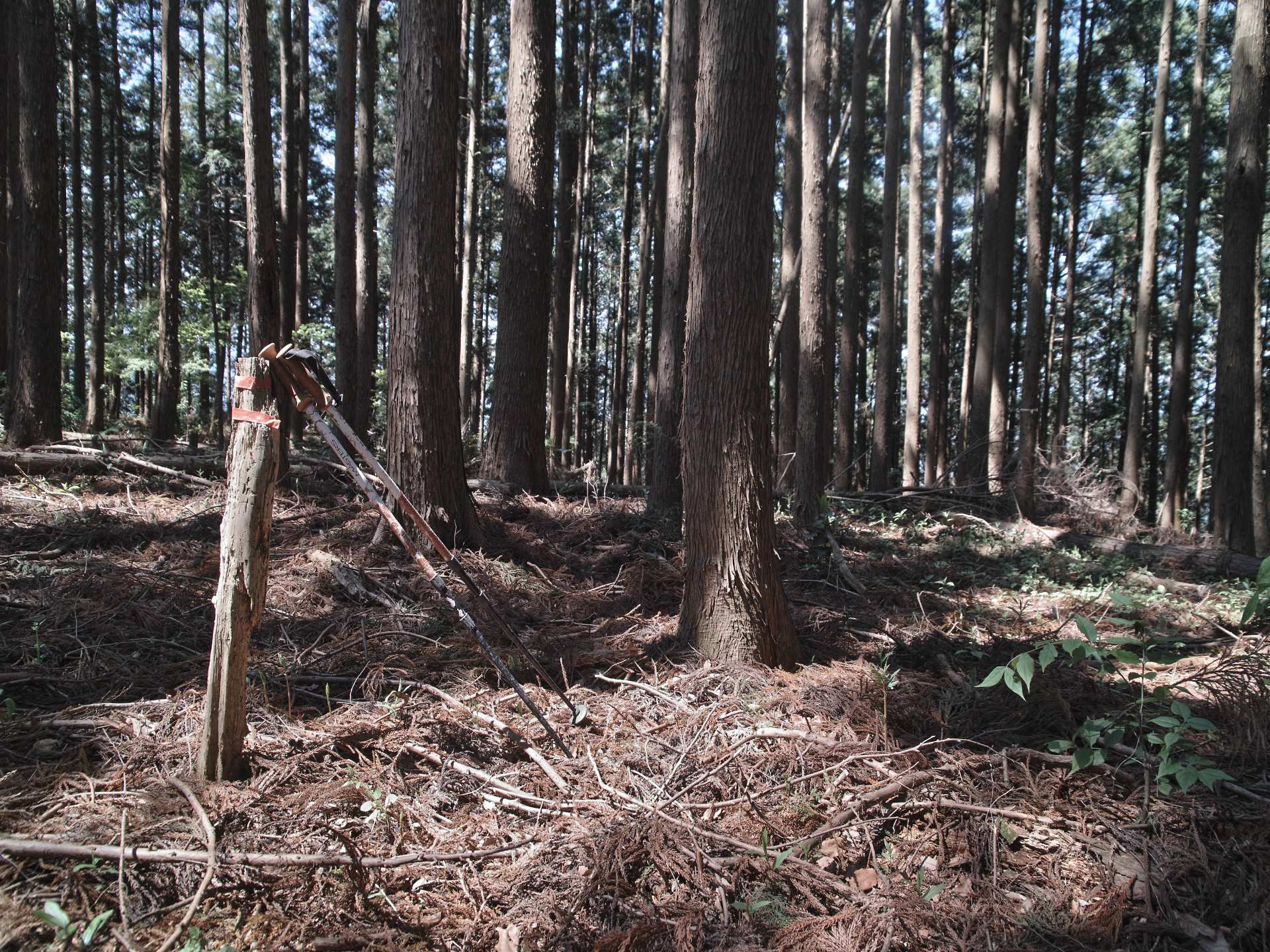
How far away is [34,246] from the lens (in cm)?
772

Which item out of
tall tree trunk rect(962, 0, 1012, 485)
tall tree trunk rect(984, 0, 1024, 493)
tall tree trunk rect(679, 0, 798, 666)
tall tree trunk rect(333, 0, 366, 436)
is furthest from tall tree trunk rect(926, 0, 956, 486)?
tall tree trunk rect(679, 0, 798, 666)

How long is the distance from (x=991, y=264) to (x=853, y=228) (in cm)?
248

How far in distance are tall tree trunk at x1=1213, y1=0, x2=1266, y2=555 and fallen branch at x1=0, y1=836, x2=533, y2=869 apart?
10.1 metres

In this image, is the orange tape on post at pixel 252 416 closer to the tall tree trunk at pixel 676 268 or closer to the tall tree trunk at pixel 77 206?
the tall tree trunk at pixel 676 268

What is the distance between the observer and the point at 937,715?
3.67 metres

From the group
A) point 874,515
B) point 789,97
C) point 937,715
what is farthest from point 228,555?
point 789,97

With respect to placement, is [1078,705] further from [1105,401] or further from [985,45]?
[1105,401]

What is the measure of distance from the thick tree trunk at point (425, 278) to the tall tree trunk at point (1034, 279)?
8.33m

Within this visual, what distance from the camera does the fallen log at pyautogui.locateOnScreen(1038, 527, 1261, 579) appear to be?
27.0 feet

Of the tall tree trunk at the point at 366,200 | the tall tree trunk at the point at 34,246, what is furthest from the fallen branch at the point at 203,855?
the tall tree trunk at the point at 366,200

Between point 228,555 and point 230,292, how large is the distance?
1925 cm

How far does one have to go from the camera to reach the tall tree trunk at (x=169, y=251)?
1067 cm

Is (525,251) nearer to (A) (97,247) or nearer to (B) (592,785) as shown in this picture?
(B) (592,785)

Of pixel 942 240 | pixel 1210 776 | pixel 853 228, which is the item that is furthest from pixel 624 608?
pixel 942 240
